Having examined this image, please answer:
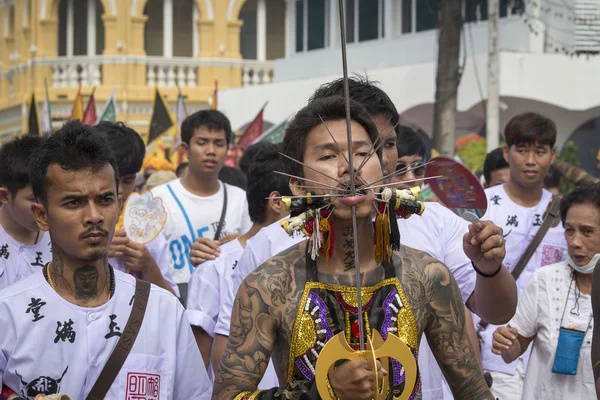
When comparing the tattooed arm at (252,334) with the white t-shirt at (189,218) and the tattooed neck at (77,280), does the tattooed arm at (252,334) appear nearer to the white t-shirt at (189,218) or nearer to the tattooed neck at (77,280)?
the tattooed neck at (77,280)

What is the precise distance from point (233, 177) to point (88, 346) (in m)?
5.88

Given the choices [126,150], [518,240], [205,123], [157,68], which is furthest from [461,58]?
[126,150]

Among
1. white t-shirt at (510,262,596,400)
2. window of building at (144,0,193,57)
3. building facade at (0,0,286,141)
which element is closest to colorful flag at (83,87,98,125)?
building facade at (0,0,286,141)

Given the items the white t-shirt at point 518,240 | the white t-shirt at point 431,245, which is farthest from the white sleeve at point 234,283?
the white t-shirt at point 518,240

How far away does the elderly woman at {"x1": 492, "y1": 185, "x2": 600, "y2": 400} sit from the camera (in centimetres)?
561

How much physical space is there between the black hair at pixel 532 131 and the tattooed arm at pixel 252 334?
3976 millimetres

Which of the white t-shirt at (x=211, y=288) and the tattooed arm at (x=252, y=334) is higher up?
the tattooed arm at (x=252, y=334)

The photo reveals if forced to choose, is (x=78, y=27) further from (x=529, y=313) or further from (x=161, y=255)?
(x=529, y=313)

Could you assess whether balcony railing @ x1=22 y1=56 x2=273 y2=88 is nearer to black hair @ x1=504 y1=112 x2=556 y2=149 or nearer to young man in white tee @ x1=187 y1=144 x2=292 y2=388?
black hair @ x1=504 y1=112 x2=556 y2=149

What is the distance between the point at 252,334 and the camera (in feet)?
11.4

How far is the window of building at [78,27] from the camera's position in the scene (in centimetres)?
3506

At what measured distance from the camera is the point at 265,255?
4.82 metres

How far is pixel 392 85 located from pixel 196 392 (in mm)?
20431

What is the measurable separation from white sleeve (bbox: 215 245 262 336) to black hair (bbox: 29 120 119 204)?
780mm
